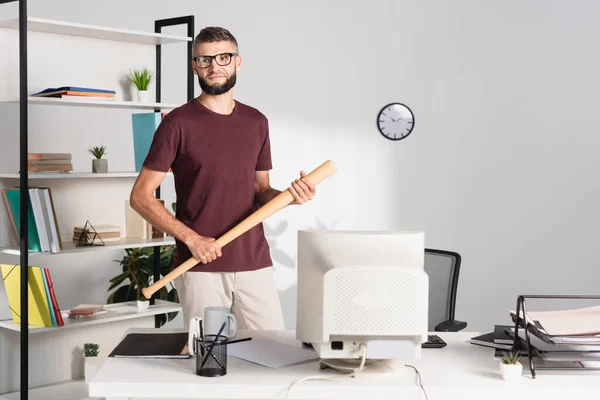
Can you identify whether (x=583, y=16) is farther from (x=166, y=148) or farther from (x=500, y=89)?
(x=166, y=148)

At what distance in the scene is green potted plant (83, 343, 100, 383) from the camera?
3852 millimetres

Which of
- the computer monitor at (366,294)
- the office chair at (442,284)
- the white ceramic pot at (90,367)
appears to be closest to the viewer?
the computer monitor at (366,294)

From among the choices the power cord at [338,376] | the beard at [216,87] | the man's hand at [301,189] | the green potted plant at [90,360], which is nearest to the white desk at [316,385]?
the power cord at [338,376]

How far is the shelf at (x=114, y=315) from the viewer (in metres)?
3.56

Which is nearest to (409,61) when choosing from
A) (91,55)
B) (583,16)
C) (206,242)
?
(583,16)

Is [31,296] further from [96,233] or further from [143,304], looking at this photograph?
[143,304]

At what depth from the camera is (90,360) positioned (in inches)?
152

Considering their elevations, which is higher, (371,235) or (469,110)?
(469,110)

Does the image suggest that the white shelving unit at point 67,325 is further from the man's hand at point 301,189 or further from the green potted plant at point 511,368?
the green potted plant at point 511,368

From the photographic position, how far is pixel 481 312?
554 centimetres

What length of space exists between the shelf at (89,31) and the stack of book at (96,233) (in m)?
0.93

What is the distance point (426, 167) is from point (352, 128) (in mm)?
593

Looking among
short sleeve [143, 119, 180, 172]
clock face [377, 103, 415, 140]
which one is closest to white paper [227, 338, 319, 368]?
short sleeve [143, 119, 180, 172]

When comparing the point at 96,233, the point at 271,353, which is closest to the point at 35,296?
the point at 96,233
